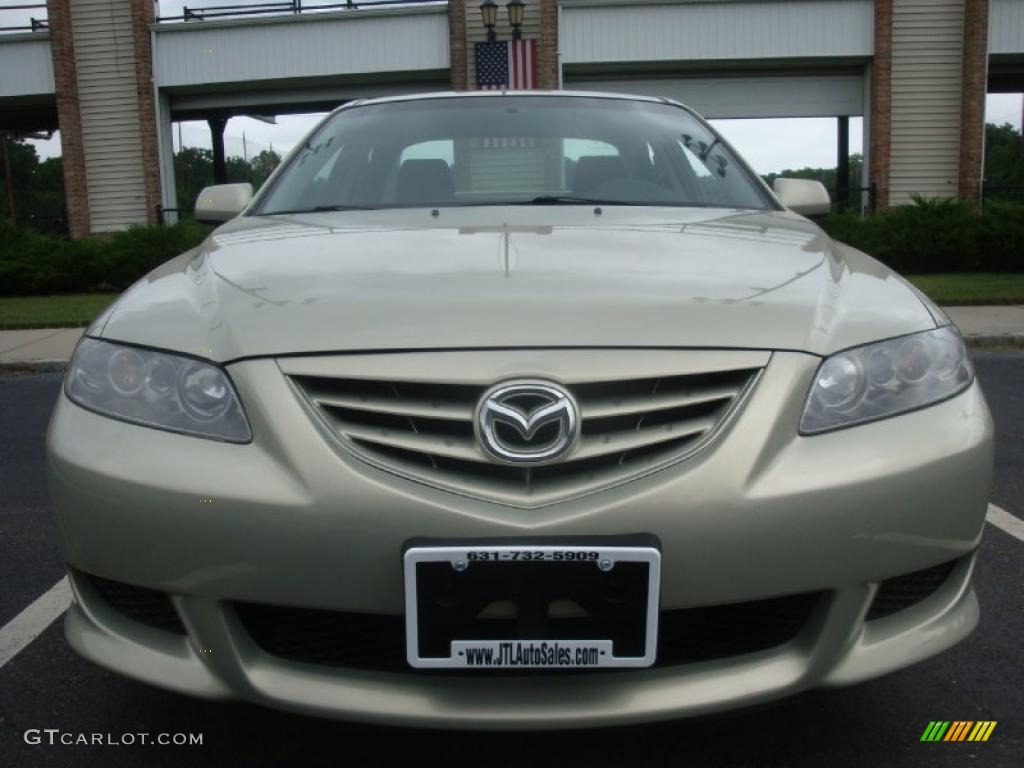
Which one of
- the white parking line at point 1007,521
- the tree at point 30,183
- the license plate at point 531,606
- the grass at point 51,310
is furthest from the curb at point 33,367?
the tree at point 30,183

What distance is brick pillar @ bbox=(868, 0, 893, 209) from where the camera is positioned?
703 inches

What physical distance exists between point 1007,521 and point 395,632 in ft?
8.77

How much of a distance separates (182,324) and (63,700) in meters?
0.97

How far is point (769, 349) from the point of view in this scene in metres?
1.66

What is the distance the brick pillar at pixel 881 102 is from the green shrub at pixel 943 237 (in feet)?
14.3

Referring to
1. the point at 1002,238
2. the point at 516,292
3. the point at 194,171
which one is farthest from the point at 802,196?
the point at 194,171

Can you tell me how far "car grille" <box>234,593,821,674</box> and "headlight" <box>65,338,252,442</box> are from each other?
311mm

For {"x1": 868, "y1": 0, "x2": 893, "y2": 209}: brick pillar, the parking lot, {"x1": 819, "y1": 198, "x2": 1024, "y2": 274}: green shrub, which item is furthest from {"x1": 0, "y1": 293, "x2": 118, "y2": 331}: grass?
{"x1": 868, "y1": 0, "x2": 893, "y2": 209}: brick pillar

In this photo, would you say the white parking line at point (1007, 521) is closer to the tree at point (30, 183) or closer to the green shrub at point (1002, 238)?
the green shrub at point (1002, 238)

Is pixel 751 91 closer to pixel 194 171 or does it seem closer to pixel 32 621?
pixel 32 621

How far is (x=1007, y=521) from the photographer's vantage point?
3477 millimetres

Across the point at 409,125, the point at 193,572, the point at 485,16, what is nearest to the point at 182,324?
the point at 193,572

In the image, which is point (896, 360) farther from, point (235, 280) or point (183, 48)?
point (183, 48)

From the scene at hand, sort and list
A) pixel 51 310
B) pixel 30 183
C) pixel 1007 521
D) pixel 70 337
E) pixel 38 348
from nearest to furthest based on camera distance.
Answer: pixel 1007 521 < pixel 38 348 < pixel 70 337 < pixel 51 310 < pixel 30 183
